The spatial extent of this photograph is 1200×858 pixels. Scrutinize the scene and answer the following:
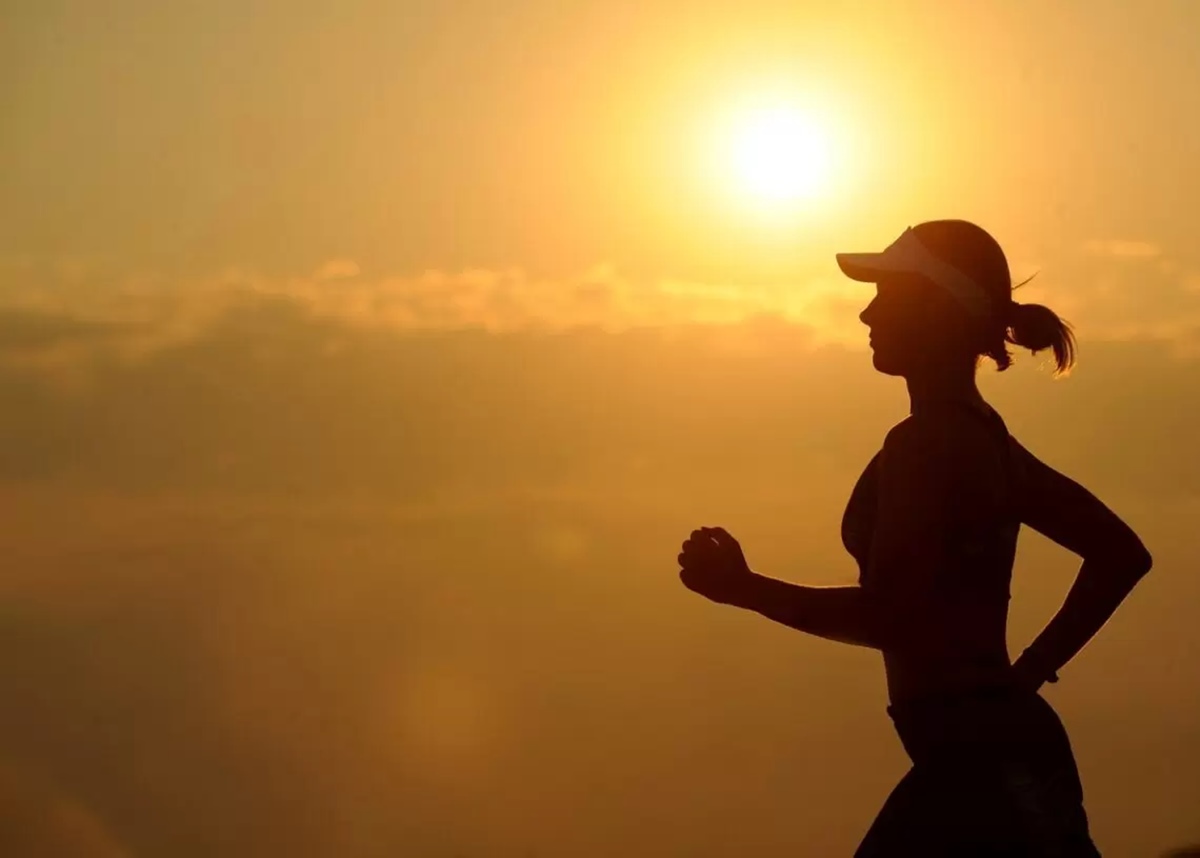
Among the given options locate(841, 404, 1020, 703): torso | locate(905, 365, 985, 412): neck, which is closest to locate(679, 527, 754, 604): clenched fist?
locate(841, 404, 1020, 703): torso

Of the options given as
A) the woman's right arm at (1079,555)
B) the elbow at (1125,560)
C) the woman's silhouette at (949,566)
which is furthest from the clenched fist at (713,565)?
the elbow at (1125,560)

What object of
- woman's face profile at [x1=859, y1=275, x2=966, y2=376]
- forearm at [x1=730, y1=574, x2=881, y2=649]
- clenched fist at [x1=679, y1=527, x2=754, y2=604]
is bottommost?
forearm at [x1=730, y1=574, x2=881, y2=649]

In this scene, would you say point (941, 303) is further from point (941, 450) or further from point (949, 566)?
point (949, 566)

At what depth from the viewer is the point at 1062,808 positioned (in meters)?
5.38

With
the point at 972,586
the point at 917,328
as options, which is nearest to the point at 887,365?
the point at 917,328

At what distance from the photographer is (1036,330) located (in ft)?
18.5

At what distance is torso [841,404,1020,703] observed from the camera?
5332mm

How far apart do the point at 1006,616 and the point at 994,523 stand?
217 mm

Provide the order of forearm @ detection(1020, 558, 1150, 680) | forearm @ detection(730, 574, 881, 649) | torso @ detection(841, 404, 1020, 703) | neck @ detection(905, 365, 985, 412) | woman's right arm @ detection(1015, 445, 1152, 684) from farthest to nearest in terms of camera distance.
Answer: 1. forearm @ detection(1020, 558, 1150, 680)
2. woman's right arm @ detection(1015, 445, 1152, 684)
3. neck @ detection(905, 365, 985, 412)
4. torso @ detection(841, 404, 1020, 703)
5. forearm @ detection(730, 574, 881, 649)

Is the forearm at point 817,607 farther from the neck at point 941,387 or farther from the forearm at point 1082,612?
the forearm at point 1082,612

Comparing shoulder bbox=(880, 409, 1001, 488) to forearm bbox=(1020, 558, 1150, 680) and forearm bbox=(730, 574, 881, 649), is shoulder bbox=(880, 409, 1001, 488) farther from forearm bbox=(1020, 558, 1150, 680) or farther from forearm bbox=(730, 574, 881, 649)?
forearm bbox=(1020, 558, 1150, 680)

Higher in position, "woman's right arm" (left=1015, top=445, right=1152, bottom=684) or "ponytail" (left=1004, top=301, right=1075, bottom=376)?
"ponytail" (left=1004, top=301, right=1075, bottom=376)

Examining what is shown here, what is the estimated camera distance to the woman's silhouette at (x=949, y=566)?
5.25 meters

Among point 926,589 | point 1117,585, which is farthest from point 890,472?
point 1117,585
